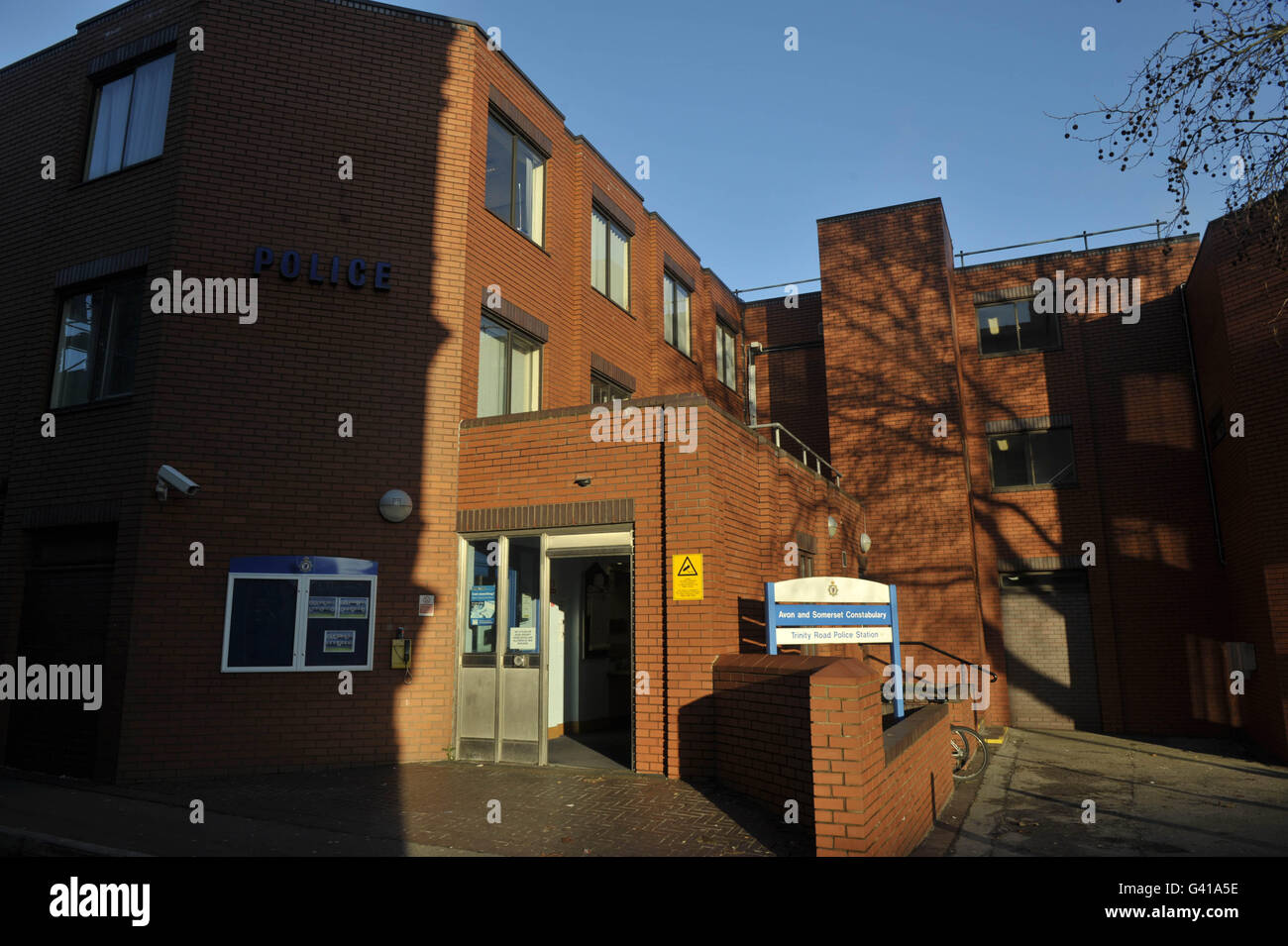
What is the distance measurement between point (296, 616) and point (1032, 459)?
1534 cm

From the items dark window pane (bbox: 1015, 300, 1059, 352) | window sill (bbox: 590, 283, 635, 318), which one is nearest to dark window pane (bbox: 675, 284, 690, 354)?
window sill (bbox: 590, 283, 635, 318)

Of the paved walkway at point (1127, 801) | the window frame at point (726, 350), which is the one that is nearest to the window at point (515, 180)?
the window frame at point (726, 350)

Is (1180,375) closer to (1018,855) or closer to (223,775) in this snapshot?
(1018,855)

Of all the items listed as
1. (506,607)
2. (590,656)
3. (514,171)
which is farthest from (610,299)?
(506,607)

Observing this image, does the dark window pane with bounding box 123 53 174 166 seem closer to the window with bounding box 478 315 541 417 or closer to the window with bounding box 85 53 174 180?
the window with bounding box 85 53 174 180

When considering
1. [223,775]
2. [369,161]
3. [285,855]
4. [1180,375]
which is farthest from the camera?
[1180,375]

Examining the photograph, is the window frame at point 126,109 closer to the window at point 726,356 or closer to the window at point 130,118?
the window at point 130,118

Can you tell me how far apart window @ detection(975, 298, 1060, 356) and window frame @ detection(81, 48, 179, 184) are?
16.3 meters

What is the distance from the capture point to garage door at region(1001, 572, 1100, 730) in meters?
16.9

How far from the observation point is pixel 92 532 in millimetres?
10219

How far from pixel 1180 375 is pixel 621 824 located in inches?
625

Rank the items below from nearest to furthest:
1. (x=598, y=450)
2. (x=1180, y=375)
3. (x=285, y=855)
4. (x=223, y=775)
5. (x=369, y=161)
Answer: (x=285, y=855)
(x=223, y=775)
(x=598, y=450)
(x=369, y=161)
(x=1180, y=375)

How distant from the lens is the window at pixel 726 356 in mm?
21078

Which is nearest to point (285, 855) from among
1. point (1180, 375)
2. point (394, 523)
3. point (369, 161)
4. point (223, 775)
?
point (223, 775)
